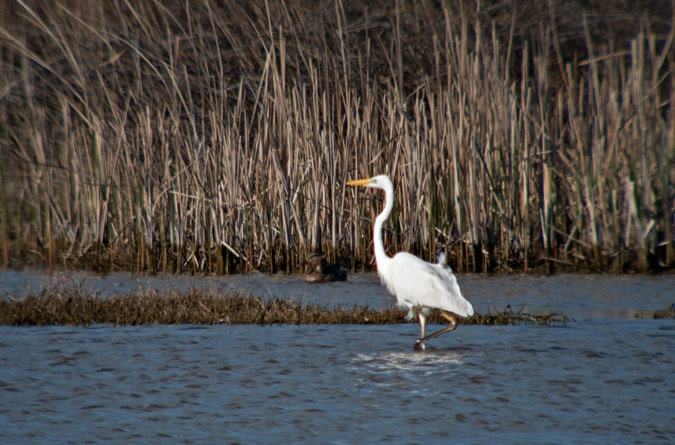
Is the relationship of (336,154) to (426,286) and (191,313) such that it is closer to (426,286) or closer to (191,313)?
(191,313)

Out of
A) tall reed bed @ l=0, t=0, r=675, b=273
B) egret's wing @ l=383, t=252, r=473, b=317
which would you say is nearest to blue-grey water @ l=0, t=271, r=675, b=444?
egret's wing @ l=383, t=252, r=473, b=317

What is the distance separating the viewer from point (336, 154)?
10695 millimetres

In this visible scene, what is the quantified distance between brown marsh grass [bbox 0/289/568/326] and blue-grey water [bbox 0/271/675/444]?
0.15 m

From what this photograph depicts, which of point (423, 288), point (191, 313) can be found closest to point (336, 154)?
point (191, 313)

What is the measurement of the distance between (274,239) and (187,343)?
4.21 meters

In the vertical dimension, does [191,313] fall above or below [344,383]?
above

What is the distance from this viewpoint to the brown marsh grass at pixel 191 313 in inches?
306

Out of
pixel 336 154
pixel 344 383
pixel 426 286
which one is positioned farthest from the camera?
pixel 336 154

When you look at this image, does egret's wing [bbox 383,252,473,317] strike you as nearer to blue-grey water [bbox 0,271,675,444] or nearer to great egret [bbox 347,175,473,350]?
great egret [bbox 347,175,473,350]

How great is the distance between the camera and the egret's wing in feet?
23.0

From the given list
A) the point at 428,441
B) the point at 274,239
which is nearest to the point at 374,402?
the point at 428,441

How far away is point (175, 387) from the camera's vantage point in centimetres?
572

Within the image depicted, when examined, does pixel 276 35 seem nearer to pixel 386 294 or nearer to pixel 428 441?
pixel 386 294

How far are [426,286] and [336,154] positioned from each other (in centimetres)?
387
